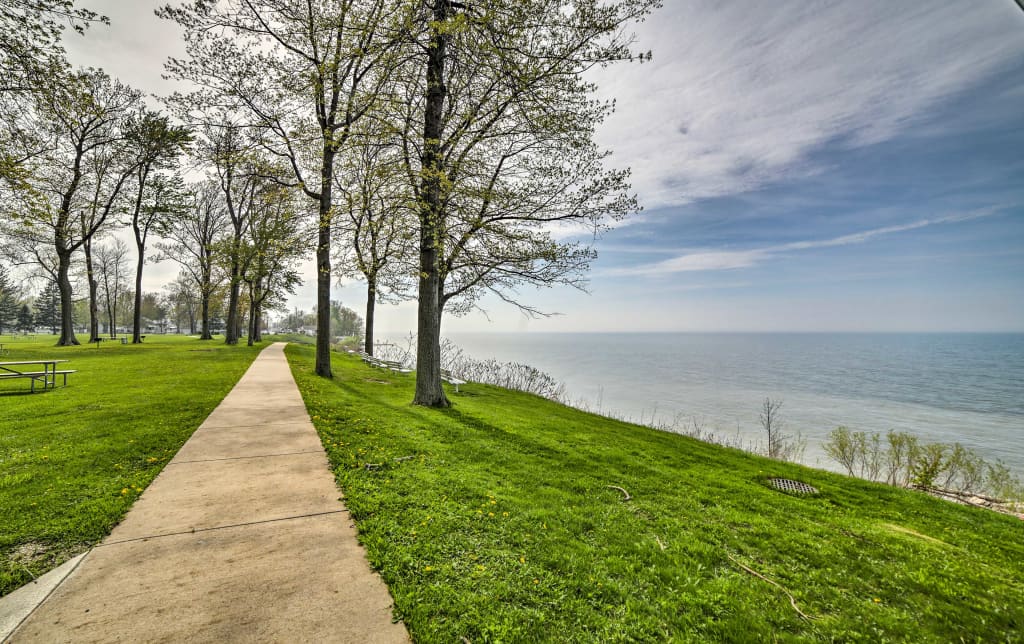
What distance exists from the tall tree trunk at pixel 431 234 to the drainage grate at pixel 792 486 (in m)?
7.04

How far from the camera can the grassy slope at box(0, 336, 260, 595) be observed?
2918 mm

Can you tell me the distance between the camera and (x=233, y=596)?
94.2 inches

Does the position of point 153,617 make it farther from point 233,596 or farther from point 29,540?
point 29,540

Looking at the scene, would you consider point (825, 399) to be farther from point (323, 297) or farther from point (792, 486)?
point (323, 297)

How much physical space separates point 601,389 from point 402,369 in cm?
1427

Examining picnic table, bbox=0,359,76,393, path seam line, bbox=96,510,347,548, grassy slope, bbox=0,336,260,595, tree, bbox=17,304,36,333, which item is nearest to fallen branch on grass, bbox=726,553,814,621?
path seam line, bbox=96,510,347,548

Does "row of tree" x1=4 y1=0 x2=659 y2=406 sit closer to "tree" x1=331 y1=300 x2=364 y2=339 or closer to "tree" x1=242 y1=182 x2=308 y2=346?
"tree" x1=242 y1=182 x2=308 y2=346

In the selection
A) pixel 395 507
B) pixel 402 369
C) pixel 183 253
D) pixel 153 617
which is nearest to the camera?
pixel 153 617

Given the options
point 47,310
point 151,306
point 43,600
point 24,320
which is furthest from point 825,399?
point 47,310

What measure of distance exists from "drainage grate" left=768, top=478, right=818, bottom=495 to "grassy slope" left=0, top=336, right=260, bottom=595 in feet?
29.0

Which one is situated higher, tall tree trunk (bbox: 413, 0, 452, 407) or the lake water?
tall tree trunk (bbox: 413, 0, 452, 407)

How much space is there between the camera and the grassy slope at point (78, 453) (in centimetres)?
292

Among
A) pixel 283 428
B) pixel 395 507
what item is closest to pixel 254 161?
pixel 283 428

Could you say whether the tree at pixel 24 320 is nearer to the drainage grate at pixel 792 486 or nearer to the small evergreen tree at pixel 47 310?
the small evergreen tree at pixel 47 310
